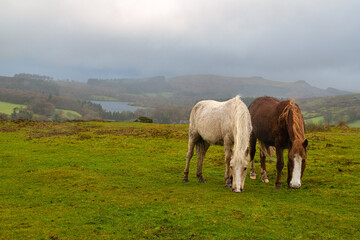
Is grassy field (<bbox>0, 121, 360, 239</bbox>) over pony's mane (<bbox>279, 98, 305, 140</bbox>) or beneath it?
beneath

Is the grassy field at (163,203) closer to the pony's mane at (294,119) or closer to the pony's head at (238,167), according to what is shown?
the pony's head at (238,167)

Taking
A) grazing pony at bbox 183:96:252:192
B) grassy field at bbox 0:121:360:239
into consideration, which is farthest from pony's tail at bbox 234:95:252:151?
grassy field at bbox 0:121:360:239

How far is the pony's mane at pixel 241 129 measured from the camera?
30.2ft

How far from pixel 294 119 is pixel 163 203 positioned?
5195 mm

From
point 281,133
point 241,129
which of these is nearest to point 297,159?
point 281,133

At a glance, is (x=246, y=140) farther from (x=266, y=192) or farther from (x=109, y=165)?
(x=109, y=165)

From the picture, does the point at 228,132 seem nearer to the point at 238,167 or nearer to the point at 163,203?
the point at 238,167

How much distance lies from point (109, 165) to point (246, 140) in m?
8.15

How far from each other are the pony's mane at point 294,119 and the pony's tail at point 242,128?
1331 mm

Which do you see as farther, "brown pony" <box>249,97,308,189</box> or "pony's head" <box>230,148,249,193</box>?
"pony's head" <box>230,148,249,193</box>

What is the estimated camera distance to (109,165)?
14617 millimetres

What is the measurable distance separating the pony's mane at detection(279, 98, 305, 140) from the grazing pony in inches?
50.3

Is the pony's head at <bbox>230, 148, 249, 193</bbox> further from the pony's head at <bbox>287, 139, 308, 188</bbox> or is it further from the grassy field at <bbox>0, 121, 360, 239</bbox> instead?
the pony's head at <bbox>287, 139, 308, 188</bbox>

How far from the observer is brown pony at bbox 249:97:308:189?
29.6ft
